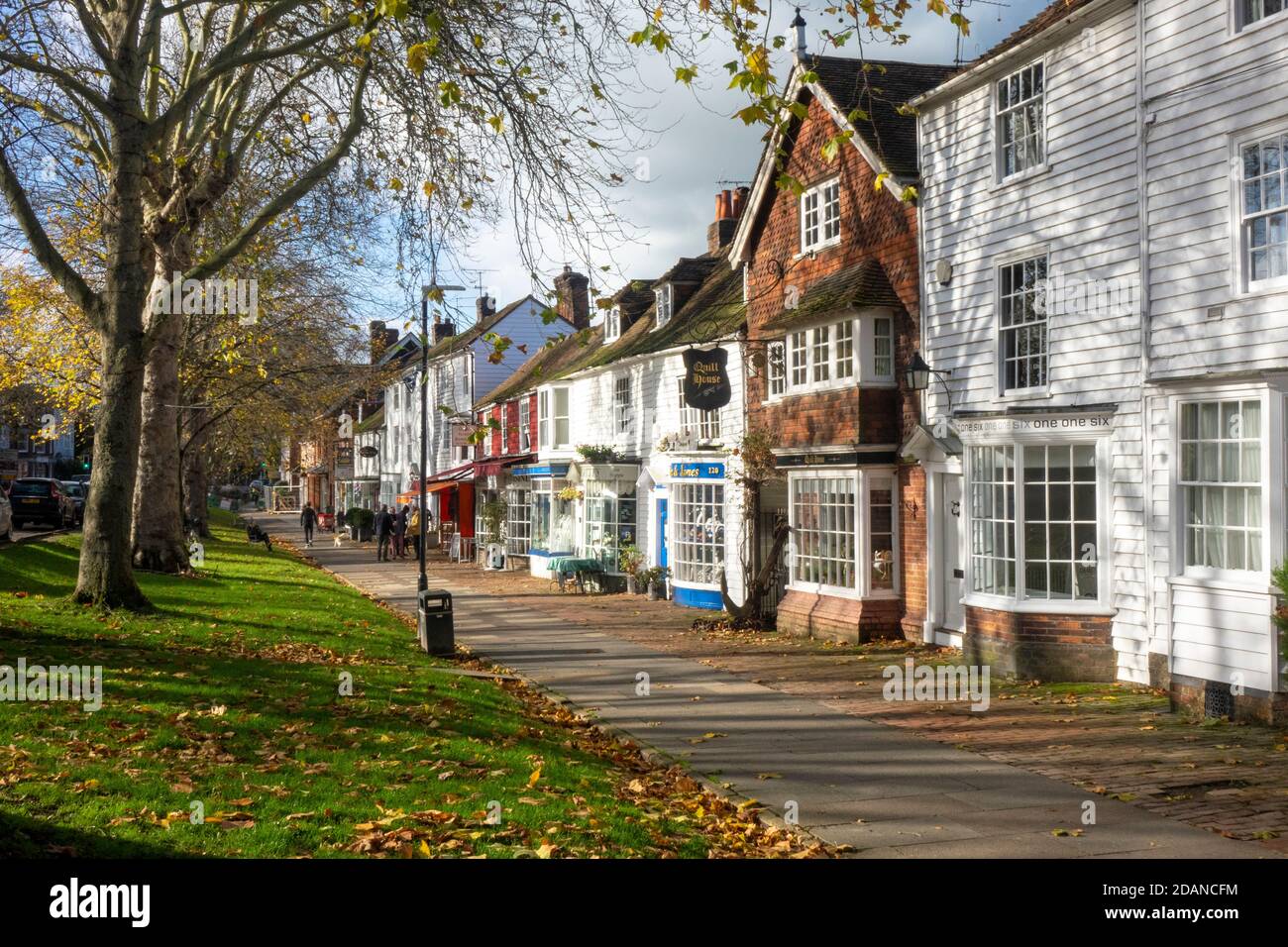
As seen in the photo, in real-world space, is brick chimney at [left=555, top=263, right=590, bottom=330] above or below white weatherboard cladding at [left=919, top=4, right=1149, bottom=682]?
above

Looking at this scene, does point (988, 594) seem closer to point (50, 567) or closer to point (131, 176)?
point (131, 176)

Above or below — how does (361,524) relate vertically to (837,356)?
below

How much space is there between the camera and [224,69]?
14.5 m

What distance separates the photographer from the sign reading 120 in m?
25.0

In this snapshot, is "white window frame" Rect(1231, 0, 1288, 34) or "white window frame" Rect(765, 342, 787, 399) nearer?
"white window frame" Rect(1231, 0, 1288, 34)

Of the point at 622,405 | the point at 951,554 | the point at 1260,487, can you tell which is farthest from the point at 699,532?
the point at 1260,487

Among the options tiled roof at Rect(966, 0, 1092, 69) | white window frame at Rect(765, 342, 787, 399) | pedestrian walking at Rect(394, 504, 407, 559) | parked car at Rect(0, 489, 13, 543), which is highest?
tiled roof at Rect(966, 0, 1092, 69)

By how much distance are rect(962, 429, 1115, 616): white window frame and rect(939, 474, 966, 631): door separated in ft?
4.46

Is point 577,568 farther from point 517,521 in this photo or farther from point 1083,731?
point 1083,731

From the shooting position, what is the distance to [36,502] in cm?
Result: 4131

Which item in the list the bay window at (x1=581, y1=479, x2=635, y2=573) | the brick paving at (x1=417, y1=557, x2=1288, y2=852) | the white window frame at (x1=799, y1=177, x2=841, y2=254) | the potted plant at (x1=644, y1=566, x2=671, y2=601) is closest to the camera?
the brick paving at (x1=417, y1=557, x2=1288, y2=852)

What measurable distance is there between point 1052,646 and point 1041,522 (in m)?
1.60

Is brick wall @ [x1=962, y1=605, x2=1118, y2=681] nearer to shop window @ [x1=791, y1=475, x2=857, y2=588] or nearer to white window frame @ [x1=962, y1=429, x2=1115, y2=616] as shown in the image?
white window frame @ [x1=962, y1=429, x2=1115, y2=616]

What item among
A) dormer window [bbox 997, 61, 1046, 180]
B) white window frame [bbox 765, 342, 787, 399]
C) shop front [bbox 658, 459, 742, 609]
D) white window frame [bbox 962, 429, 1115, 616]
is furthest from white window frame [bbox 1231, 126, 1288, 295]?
shop front [bbox 658, 459, 742, 609]
